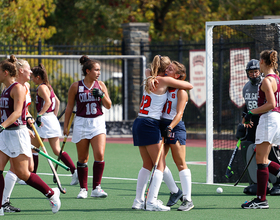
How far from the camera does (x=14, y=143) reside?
5.67 m

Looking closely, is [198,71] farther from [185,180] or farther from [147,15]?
[185,180]

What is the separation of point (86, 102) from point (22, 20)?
1533cm

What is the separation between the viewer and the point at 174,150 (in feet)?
20.0

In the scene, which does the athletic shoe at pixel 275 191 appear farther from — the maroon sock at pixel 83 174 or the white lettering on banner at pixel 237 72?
the white lettering on banner at pixel 237 72

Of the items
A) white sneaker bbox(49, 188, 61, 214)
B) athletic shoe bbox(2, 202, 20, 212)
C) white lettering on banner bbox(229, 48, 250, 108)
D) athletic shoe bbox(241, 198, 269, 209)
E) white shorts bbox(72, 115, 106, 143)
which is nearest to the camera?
white sneaker bbox(49, 188, 61, 214)

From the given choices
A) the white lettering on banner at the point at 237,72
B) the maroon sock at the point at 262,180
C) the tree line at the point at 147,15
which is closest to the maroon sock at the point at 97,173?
the maroon sock at the point at 262,180

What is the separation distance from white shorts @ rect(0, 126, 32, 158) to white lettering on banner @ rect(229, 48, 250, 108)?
793 centimetres

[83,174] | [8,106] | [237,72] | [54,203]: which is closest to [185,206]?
[54,203]

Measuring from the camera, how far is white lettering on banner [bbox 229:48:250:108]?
1312 centimetres

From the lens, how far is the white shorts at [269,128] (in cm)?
619

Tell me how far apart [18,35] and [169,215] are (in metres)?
Answer: 17.4

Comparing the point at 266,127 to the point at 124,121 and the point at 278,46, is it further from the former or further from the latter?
the point at 124,121

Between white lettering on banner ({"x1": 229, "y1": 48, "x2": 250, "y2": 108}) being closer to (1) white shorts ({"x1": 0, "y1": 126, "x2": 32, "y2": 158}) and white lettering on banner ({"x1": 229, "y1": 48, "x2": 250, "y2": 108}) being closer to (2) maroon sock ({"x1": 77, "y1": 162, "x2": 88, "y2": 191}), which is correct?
(2) maroon sock ({"x1": 77, "y1": 162, "x2": 88, "y2": 191})

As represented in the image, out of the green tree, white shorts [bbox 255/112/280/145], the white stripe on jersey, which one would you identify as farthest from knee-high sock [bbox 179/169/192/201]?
the green tree
